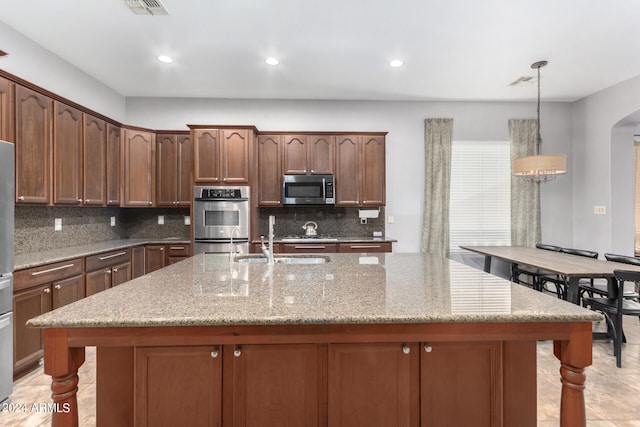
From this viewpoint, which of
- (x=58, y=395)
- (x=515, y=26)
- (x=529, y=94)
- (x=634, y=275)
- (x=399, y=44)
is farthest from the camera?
(x=529, y=94)

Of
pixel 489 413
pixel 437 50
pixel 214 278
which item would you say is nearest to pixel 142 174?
pixel 214 278

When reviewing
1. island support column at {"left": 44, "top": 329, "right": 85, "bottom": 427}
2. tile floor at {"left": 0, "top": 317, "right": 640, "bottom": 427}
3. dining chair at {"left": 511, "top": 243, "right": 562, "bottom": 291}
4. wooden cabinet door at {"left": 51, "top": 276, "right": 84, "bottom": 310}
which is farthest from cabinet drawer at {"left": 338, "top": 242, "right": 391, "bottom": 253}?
island support column at {"left": 44, "top": 329, "right": 85, "bottom": 427}

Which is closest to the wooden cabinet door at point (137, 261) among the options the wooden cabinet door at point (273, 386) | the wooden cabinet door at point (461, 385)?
the wooden cabinet door at point (273, 386)

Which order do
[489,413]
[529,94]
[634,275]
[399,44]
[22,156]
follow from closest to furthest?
1. [489,413]
2. [634,275]
3. [22,156]
4. [399,44]
5. [529,94]

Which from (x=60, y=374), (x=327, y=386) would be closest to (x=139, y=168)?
(x=60, y=374)

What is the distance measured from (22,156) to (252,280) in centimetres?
243

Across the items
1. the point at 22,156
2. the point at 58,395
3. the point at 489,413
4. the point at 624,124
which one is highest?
the point at 624,124

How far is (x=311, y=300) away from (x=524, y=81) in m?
4.31

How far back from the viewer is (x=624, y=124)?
421cm

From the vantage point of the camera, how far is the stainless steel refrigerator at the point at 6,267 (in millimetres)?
2066

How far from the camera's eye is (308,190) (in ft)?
14.3

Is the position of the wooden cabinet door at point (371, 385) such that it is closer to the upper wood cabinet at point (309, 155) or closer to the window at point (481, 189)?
the upper wood cabinet at point (309, 155)

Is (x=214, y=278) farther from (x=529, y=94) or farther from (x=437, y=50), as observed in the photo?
(x=529, y=94)

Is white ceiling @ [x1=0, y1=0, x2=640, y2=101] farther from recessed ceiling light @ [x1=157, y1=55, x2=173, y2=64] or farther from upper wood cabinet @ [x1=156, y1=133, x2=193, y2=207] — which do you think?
upper wood cabinet @ [x1=156, y1=133, x2=193, y2=207]
